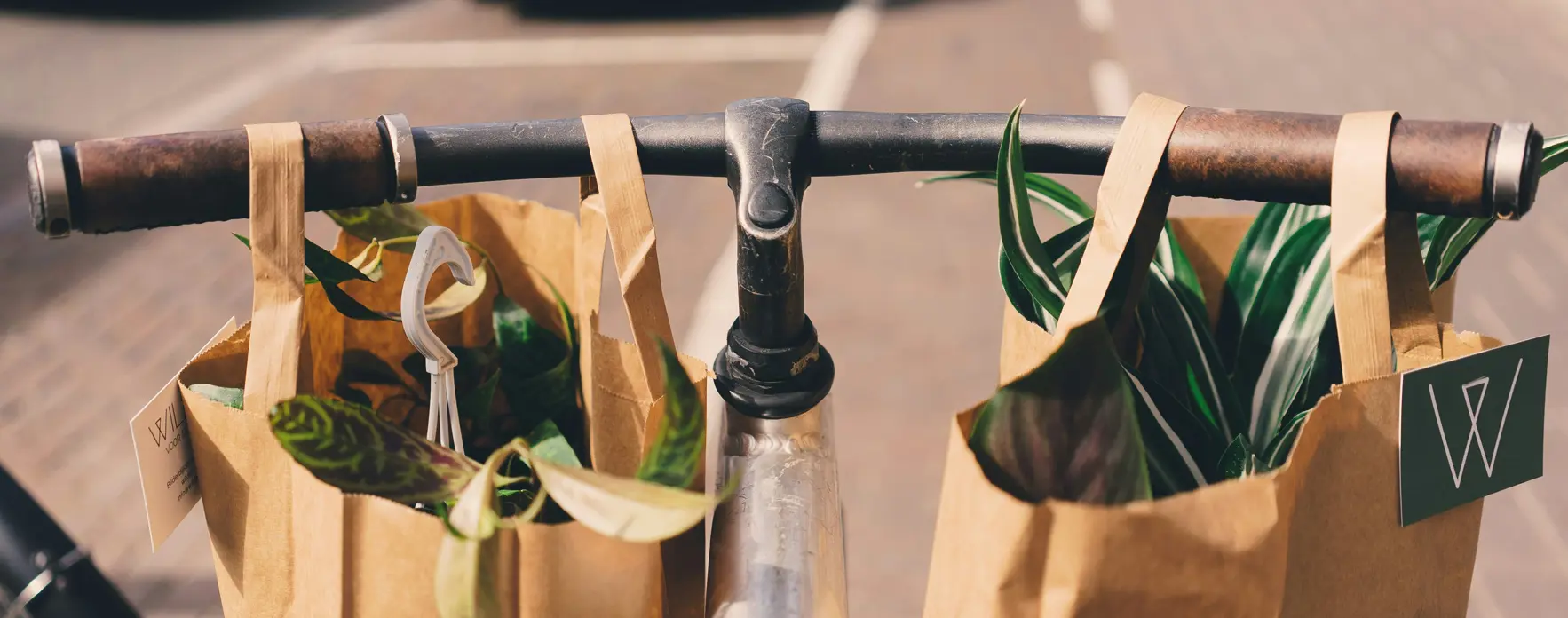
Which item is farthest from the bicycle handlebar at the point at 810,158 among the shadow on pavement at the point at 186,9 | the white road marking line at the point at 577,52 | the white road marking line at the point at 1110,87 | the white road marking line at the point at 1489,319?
the shadow on pavement at the point at 186,9

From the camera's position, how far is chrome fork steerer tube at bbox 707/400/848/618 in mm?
721

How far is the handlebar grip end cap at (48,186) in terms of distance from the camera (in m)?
0.69

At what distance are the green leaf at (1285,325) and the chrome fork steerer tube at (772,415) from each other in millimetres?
374

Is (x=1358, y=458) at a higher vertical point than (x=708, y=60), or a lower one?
lower

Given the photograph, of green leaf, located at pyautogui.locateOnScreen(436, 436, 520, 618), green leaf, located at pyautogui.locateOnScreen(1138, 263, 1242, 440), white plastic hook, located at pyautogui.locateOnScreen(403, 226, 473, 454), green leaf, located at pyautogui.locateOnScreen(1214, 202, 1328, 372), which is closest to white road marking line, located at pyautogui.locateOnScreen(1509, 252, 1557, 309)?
green leaf, located at pyautogui.locateOnScreen(1214, 202, 1328, 372)

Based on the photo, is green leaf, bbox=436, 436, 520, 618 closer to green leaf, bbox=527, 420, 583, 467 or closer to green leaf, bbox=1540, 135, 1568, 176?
green leaf, bbox=527, 420, 583, 467

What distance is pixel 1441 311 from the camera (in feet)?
3.03

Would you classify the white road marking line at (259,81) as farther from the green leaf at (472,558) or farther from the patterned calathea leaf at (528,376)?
the green leaf at (472,558)

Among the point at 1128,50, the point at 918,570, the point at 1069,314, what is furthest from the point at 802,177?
the point at 1128,50

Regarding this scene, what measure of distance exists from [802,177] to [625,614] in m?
0.30

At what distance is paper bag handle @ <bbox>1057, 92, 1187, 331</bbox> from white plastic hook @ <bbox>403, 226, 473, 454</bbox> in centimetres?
41

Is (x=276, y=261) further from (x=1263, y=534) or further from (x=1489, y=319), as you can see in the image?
(x=1489, y=319)

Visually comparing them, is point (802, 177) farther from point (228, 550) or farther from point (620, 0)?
point (620, 0)

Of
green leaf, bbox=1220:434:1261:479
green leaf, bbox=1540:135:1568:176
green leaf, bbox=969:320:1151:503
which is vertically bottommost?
green leaf, bbox=969:320:1151:503
